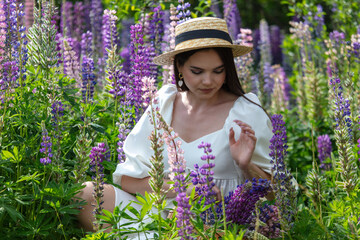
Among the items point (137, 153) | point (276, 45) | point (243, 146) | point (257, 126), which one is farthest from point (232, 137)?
point (276, 45)

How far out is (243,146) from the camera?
117 inches

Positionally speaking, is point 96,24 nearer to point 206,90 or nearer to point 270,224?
point 206,90

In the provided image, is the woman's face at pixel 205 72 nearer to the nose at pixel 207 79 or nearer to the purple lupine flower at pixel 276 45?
the nose at pixel 207 79

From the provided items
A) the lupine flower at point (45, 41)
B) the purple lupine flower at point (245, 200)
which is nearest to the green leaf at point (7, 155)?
the lupine flower at point (45, 41)

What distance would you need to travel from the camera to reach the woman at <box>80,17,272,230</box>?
10.3 feet

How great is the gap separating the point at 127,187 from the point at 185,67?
32.5 inches

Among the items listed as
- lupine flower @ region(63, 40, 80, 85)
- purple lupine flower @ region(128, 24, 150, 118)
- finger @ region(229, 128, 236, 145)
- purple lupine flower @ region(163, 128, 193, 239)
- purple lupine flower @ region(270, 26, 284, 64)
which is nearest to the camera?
purple lupine flower @ region(163, 128, 193, 239)

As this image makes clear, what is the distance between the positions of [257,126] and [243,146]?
1.02 ft

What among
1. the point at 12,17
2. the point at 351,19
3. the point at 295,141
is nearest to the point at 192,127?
the point at 12,17

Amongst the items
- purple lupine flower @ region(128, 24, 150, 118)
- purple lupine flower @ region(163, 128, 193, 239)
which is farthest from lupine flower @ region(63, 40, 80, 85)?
purple lupine flower @ region(163, 128, 193, 239)

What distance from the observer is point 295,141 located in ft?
17.2

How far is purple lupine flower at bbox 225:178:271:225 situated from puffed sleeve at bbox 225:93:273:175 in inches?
27.3

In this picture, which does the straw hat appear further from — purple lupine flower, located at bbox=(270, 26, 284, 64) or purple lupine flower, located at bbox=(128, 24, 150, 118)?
purple lupine flower, located at bbox=(270, 26, 284, 64)

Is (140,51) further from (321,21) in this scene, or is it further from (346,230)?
(321,21)
